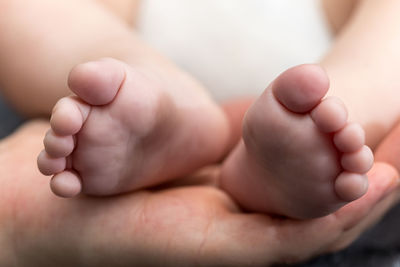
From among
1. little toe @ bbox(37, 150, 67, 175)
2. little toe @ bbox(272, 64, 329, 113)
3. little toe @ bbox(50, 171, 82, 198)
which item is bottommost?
little toe @ bbox(50, 171, 82, 198)

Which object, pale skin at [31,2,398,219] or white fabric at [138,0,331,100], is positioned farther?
white fabric at [138,0,331,100]

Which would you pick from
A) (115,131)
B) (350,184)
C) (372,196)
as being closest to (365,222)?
(372,196)

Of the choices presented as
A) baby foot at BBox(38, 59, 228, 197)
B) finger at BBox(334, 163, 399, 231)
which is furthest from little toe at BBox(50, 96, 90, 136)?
finger at BBox(334, 163, 399, 231)

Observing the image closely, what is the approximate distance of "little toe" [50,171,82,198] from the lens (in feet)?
1.51

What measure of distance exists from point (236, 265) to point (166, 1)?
46 cm

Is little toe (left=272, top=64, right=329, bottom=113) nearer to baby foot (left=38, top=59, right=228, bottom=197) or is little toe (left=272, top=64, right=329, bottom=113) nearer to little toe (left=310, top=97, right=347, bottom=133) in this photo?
little toe (left=310, top=97, right=347, bottom=133)

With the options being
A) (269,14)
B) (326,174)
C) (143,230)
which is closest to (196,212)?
(143,230)

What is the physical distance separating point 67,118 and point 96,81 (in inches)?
1.6

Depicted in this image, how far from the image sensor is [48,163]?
45 centimetres

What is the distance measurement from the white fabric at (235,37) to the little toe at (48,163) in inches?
14.9

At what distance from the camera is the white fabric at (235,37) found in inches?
30.1

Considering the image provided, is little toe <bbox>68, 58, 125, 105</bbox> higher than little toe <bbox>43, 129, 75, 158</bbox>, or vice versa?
little toe <bbox>68, 58, 125, 105</bbox>

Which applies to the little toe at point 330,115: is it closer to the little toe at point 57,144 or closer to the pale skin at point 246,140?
the pale skin at point 246,140

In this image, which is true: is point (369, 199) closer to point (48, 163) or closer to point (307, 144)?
point (307, 144)
